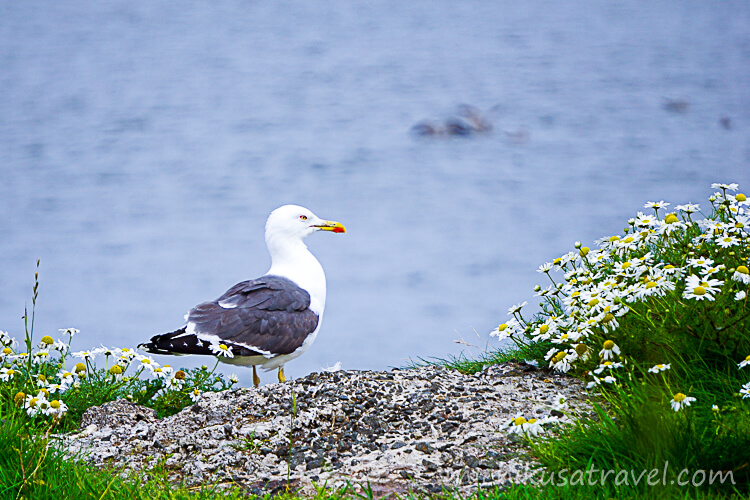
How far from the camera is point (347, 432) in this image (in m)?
4.43

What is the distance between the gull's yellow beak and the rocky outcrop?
1.64 metres

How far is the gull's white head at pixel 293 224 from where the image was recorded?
259 inches

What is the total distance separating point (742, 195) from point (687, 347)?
1193 mm

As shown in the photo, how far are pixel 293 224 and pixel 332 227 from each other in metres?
0.36

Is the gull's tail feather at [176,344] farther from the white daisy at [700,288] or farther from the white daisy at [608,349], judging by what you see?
the white daisy at [700,288]

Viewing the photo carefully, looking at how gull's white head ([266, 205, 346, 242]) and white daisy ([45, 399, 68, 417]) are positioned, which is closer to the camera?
white daisy ([45, 399, 68, 417])

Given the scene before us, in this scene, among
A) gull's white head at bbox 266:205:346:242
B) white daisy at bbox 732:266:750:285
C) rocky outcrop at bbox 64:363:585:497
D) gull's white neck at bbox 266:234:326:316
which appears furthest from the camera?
gull's white head at bbox 266:205:346:242

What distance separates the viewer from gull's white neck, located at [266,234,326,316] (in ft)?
21.2

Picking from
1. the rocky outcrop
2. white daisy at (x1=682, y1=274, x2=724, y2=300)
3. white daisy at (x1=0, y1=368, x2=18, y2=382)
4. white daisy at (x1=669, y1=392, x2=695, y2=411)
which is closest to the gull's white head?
the rocky outcrop

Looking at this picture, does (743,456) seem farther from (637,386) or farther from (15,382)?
(15,382)

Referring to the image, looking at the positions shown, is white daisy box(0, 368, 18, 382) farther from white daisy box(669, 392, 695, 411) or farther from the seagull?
white daisy box(669, 392, 695, 411)

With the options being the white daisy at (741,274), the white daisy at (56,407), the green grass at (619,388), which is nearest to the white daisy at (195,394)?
the green grass at (619,388)

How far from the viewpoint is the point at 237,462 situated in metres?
4.14

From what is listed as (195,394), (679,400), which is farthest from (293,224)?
(679,400)
